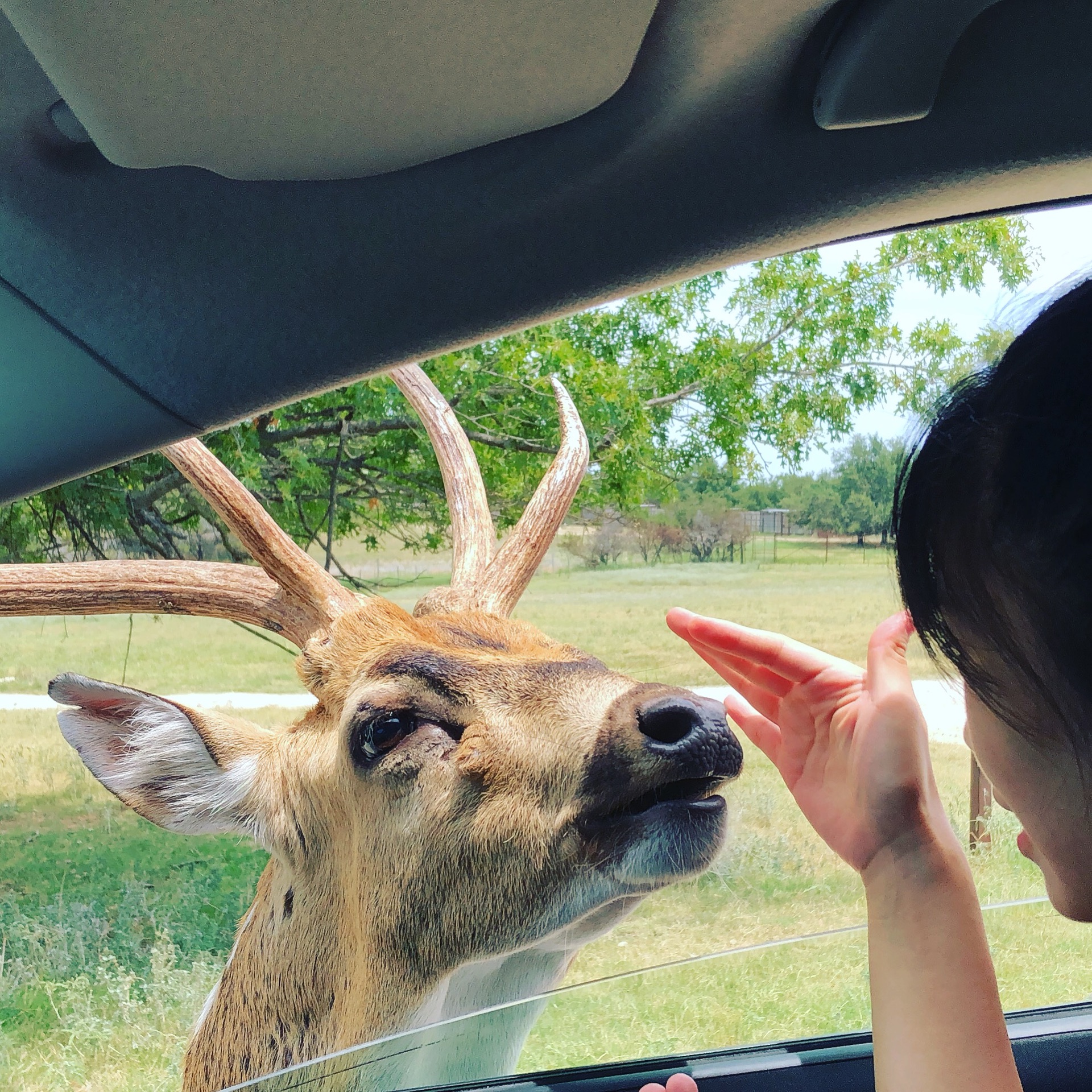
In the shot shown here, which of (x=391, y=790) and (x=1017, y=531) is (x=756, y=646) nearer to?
(x=1017, y=531)

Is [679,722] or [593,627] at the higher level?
[593,627]

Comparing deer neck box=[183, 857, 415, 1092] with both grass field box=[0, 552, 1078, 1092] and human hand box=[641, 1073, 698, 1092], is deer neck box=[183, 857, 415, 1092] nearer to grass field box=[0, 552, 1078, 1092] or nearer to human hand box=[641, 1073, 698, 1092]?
grass field box=[0, 552, 1078, 1092]

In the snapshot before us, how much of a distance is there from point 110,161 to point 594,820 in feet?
2.37

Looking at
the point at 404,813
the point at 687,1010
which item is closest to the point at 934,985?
the point at 687,1010

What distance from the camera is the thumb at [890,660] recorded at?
855mm

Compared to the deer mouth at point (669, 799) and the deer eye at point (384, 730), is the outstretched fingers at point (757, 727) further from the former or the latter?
the deer eye at point (384, 730)

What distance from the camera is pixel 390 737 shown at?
1.16 metres

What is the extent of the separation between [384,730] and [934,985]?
63cm

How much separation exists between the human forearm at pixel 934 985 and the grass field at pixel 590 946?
11.0 inches

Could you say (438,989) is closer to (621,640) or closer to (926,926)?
(926,926)

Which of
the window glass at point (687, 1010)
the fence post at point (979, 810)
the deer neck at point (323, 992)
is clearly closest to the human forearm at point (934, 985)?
the window glass at point (687, 1010)

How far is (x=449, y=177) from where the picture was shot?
0.76 meters

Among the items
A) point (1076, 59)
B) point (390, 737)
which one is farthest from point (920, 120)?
point (390, 737)

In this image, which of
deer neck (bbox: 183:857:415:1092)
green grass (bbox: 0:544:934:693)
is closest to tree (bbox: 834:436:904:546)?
green grass (bbox: 0:544:934:693)
